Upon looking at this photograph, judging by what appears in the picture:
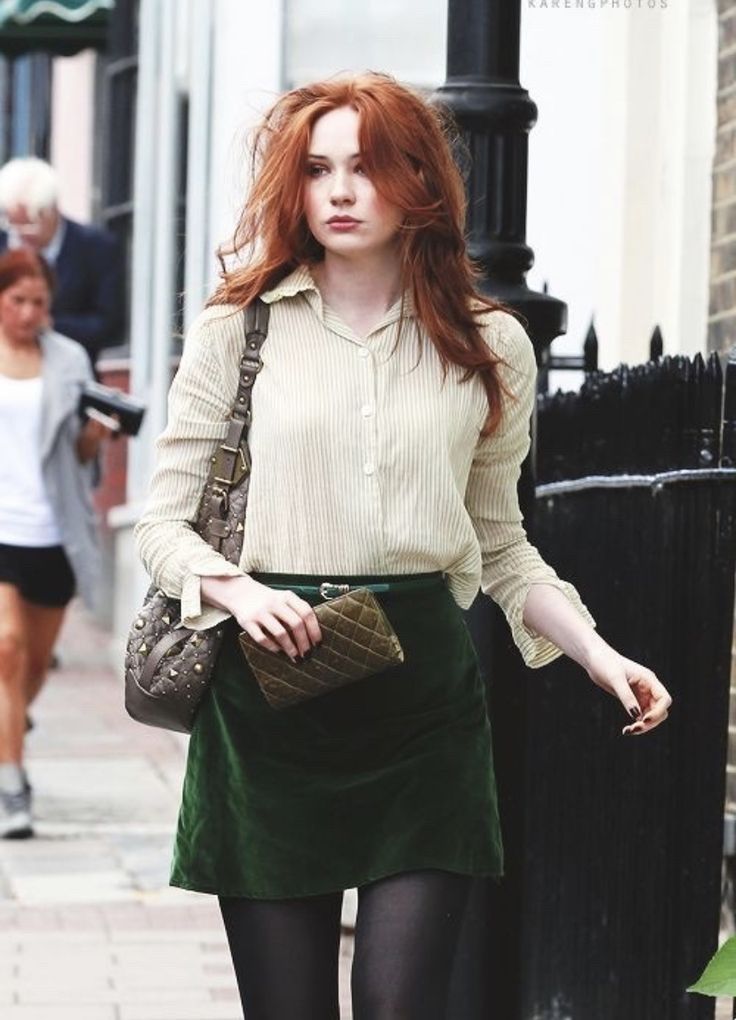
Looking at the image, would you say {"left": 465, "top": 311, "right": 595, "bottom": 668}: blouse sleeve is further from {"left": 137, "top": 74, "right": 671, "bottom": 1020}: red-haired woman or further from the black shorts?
the black shorts

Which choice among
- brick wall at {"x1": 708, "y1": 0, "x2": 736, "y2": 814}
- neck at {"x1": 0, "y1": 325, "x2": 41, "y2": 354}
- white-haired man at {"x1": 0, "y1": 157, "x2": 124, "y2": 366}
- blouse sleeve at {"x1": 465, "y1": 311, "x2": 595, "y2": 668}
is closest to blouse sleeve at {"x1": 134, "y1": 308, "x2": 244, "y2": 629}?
blouse sleeve at {"x1": 465, "y1": 311, "x2": 595, "y2": 668}

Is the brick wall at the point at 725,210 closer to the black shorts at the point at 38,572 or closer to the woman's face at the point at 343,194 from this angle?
the black shorts at the point at 38,572

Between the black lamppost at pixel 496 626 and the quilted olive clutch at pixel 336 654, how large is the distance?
0.99 meters

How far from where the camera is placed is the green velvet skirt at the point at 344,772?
3545 millimetres

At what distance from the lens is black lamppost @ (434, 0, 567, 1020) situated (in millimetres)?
4395

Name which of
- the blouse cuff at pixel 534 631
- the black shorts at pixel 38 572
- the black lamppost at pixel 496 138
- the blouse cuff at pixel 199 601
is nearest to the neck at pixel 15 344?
the black shorts at pixel 38 572

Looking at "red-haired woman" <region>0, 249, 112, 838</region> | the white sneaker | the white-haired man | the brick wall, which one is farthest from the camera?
the white-haired man

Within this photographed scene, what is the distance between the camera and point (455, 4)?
4367mm

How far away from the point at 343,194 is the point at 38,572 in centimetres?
504

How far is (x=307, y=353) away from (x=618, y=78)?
14.1 feet

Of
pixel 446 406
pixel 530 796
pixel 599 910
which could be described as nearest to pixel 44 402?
pixel 530 796

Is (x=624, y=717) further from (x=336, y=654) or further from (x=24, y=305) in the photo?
(x=24, y=305)

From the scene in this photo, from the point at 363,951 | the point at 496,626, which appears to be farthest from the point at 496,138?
the point at 363,951

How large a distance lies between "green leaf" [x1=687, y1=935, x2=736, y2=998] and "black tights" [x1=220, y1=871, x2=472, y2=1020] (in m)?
0.38
